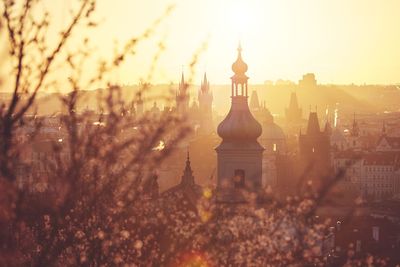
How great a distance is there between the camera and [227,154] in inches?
→ 989

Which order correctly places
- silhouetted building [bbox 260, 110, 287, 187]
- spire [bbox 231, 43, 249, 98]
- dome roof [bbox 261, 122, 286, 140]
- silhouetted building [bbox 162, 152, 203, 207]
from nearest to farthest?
silhouetted building [bbox 162, 152, 203, 207]
spire [bbox 231, 43, 249, 98]
silhouetted building [bbox 260, 110, 287, 187]
dome roof [bbox 261, 122, 286, 140]

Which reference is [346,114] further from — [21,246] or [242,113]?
[21,246]

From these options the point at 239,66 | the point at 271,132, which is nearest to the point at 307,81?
the point at 271,132

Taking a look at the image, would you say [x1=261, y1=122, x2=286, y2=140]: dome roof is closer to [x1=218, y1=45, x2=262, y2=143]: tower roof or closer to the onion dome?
the onion dome

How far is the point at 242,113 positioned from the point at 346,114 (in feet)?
479

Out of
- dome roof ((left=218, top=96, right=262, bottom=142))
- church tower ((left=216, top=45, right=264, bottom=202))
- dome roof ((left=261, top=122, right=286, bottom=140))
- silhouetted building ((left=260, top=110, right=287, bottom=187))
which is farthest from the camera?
dome roof ((left=261, top=122, right=286, bottom=140))

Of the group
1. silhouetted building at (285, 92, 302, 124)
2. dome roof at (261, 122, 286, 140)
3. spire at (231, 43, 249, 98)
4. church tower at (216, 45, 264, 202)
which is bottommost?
silhouetted building at (285, 92, 302, 124)

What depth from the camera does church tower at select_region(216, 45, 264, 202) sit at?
976 inches

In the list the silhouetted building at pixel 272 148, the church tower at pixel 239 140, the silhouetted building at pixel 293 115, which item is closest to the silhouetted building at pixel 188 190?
the church tower at pixel 239 140

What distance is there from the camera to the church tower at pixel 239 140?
81.4 feet

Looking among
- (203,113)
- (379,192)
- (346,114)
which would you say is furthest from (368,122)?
(379,192)

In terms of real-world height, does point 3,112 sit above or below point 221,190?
above

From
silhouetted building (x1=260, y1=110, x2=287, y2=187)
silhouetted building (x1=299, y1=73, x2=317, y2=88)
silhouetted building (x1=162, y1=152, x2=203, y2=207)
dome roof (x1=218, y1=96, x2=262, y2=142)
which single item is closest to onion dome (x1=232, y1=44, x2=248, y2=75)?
dome roof (x1=218, y1=96, x2=262, y2=142)

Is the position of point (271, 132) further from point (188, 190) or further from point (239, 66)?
point (188, 190)
